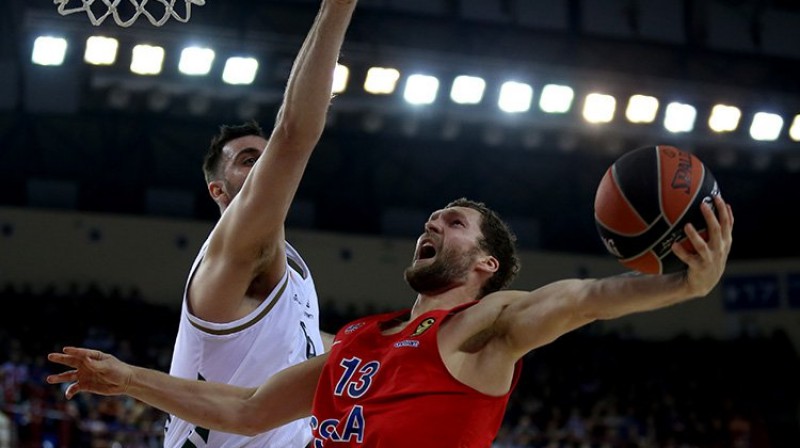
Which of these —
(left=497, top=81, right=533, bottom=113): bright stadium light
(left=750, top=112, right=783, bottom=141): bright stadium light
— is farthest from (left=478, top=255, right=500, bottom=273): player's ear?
(left=750, top=112, right=783, bottom=141): bright stadium light

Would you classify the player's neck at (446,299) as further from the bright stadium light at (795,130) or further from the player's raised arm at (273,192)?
the bright stadium light at (795,130)

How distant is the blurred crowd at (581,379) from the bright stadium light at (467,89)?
4562mm

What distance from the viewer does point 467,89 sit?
15.8 metres

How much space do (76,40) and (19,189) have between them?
6301 mm

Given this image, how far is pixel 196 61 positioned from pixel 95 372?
1158 cm

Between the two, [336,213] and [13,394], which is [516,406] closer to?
[336,213]

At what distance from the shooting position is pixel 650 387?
745 inches

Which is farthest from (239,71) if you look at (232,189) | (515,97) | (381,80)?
(232,189)

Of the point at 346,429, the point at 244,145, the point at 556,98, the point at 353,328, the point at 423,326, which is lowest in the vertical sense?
the point at 346,429

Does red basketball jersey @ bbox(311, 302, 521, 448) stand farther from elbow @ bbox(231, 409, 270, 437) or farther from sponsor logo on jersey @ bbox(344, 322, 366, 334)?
elbow @ bbox(231, 409, 270, 437)

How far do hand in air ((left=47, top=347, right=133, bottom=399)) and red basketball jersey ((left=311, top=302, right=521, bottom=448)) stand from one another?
68 cm

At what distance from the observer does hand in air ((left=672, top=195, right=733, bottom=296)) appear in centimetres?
282

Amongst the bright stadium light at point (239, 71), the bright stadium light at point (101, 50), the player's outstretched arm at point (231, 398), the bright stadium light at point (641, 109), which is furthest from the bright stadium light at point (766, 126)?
the player's outstretched arm at point (231, 398)

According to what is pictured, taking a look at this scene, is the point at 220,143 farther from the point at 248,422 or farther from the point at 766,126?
the point at 766,126
